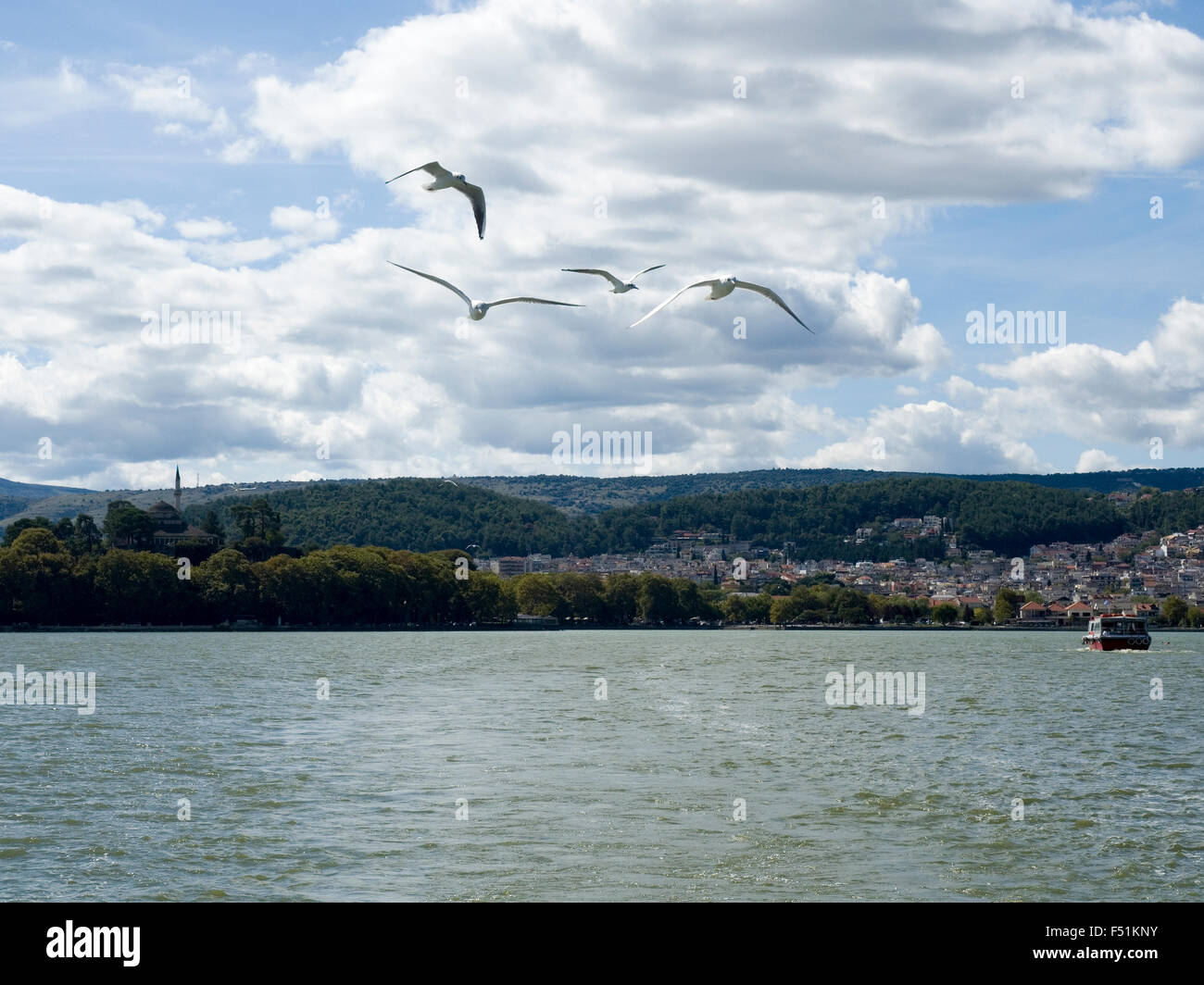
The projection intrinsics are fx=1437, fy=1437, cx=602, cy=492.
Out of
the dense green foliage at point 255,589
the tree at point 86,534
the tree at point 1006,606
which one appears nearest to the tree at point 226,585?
the dense green foliage at point 255,589

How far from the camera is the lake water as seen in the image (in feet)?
54.5

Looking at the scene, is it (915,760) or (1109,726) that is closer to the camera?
(915,760)

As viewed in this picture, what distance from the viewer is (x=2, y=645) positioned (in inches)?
3627

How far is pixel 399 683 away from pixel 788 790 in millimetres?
31767

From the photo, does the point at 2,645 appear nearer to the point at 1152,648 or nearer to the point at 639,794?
the point at 639,794

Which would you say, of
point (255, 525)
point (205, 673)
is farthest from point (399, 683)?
point (255, 525)

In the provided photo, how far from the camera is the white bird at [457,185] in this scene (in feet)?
51.5

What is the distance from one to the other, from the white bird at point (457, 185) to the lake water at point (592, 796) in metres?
7.49

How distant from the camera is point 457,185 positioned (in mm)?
15836

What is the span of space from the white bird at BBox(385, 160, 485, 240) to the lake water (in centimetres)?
749

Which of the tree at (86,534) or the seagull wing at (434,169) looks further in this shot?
the tree at (86,534)

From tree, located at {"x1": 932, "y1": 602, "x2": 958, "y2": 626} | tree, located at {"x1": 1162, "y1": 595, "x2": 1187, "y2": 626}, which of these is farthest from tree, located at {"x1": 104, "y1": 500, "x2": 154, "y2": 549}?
tree, located at {"x1": 1162, "y1": 595, "x2": 1187, "y2": 626}

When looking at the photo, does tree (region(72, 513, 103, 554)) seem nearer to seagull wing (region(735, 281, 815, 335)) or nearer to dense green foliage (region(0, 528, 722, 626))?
dense green foliage (region(0, 528, 722, 626))

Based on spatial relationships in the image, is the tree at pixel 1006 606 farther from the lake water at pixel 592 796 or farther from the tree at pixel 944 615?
the lake water at pixel 592 796
